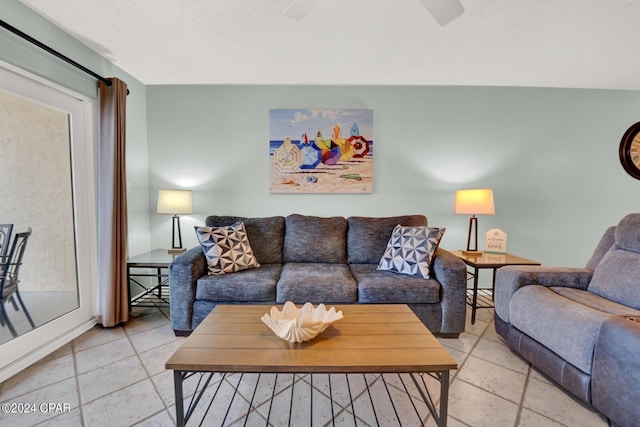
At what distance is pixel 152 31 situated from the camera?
78.7 inches

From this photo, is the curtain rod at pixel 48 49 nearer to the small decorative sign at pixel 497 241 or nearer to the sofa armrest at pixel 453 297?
the sofa armrest at pixel 453 297

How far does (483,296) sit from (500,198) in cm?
115

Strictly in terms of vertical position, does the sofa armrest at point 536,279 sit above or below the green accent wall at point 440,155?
below

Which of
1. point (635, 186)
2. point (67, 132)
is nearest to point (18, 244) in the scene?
point (67, 132)

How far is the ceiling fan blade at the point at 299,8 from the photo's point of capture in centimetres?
144

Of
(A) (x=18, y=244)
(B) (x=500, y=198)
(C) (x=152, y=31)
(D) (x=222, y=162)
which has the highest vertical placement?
(C) (x=152, y=31)

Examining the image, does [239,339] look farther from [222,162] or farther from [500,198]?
[500,198]

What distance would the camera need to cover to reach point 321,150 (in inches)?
118

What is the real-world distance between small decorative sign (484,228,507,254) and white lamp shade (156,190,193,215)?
10.2ft

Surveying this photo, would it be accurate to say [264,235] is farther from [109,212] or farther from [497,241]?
[497,241]

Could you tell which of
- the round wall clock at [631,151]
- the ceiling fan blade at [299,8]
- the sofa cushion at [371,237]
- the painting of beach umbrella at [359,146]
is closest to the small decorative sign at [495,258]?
the sofa cushion at [371,237]

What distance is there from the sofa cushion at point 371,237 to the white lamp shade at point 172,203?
171 centimetres

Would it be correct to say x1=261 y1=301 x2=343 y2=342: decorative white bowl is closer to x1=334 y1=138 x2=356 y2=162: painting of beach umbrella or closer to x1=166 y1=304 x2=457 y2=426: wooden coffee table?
x1=166 y1=304 x2=457 y2=426: wooden coffee table

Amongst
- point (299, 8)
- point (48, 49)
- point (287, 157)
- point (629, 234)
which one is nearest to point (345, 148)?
point (287, 157)
